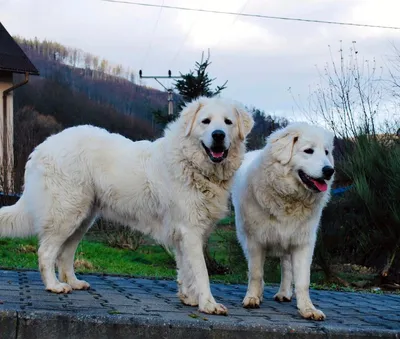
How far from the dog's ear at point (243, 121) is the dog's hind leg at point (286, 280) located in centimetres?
139

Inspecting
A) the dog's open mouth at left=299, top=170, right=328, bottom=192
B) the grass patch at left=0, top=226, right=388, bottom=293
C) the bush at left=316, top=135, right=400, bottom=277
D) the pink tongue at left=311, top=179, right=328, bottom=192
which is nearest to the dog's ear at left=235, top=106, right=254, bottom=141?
the dog's open mouth at left=299, top=170, right=328, bottom=192

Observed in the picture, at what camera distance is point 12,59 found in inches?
879

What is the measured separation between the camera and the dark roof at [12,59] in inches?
861

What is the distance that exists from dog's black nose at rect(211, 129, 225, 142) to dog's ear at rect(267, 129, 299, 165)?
69cm

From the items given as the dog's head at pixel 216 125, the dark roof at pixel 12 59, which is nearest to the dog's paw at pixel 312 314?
the dog's head at pixel 216 125

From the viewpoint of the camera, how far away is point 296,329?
5184 millimetres

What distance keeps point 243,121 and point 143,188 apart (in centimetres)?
111

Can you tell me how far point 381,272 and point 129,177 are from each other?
6.99 metres

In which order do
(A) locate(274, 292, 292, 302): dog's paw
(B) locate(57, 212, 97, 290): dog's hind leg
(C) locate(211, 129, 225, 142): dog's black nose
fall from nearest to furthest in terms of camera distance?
(C) locate(211, 129, 225, 142): dog's black nose → (B) locate(57, 212, 97, 290): dog's hind leg → (A) locate(274, 292, 292, 302): dog's paw

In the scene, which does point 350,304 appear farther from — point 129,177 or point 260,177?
point 129,177

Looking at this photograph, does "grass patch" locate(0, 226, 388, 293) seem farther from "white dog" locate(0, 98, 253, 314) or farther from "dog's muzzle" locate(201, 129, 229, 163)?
"dog's muzzle" locate(201, 129, 229, 163)

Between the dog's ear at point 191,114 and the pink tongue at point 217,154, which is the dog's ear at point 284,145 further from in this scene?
the dog's ear at point 191,114

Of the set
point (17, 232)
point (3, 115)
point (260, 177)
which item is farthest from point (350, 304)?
point (3, 115)

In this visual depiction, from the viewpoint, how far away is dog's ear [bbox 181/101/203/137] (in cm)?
598
